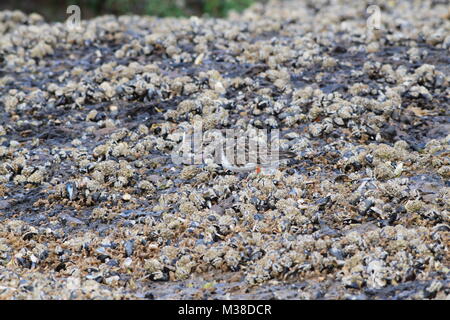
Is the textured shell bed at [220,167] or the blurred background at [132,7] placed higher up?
the blurred background at [132,7]

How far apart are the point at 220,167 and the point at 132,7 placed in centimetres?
747

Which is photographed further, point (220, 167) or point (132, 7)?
point (132, 7)

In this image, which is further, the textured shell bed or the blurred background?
the blurred background

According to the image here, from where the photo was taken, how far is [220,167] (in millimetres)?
4227

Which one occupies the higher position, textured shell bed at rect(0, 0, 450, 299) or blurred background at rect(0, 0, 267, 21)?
blurred background at rect(0, 0, 267, 21)

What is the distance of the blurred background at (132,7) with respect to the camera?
10719 millimetres

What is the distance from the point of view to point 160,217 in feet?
12.5

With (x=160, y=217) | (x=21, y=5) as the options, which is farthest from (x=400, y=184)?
(x=21, y=5)

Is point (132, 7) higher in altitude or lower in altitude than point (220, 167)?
higher

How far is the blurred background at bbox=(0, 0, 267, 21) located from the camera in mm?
10719

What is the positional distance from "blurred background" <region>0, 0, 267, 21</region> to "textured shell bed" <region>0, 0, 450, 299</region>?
424cm

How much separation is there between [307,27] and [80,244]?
368 centimetres

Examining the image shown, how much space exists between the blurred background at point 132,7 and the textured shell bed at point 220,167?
424cm
